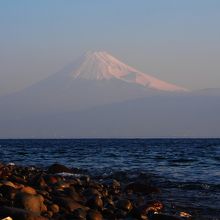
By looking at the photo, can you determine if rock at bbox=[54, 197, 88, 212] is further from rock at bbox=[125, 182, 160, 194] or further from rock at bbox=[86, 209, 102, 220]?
A: rock at bbox=[125, 182, 160, 194]

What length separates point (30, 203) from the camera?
10938 millimetres

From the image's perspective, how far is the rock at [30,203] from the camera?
35.7 feet

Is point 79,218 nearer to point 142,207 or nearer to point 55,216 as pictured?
point 55,216

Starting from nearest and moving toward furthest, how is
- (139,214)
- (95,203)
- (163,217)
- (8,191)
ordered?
(8,191) < (163,217) < (139,214) < (95,203)

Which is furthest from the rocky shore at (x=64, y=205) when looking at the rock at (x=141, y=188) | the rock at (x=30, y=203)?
the rock at (x=141, y=188)

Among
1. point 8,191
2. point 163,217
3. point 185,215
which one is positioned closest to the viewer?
point 8,191

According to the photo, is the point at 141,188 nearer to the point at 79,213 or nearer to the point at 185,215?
the point at 185,215

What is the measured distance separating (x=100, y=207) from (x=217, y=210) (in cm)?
314

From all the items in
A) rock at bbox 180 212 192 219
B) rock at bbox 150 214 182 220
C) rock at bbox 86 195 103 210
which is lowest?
rock at bbox 180 212 192 219

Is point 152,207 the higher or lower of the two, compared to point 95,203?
lower

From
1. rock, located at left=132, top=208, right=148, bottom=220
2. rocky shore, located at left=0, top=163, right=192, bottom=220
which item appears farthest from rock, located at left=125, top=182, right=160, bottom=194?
rock, located at left=132, top=208, right=148, bottom=220

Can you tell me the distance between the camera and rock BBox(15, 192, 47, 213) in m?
10.9

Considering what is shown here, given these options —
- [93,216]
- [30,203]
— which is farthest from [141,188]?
[30,203]

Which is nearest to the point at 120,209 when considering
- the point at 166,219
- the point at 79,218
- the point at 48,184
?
the point at 166,219
